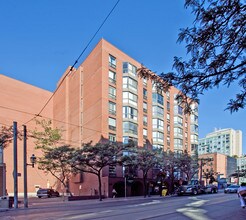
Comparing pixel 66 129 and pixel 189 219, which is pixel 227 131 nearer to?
pixel 66 129

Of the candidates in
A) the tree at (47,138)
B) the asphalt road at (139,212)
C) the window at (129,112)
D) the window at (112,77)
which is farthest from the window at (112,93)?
the asphalt road at (139,212)

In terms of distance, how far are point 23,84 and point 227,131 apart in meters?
68.5

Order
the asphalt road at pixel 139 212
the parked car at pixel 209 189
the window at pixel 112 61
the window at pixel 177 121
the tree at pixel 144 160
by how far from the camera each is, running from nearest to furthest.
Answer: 1. the asphalt road at pixel 139 212
2. the tree at pixel 144 160
3. the parked car at pixel 209 189
4. the window at pixel 112 61
5. the window at pixel 177 121

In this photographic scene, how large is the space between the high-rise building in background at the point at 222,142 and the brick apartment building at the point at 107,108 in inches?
1429

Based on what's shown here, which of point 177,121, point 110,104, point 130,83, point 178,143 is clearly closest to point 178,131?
point 177,121

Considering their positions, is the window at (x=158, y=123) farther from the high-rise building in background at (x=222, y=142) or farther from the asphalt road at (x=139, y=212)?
the asphalt road at (x=139, y=212)

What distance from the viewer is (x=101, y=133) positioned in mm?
47031

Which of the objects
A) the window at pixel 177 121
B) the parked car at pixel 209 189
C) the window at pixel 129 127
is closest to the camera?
the parked car at pixel 209 189

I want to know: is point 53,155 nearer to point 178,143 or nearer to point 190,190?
point 190,190

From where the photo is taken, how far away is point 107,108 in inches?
1905

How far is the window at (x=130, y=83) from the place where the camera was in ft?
172

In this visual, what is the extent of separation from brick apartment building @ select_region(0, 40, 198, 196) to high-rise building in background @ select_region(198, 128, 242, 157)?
3629 cm

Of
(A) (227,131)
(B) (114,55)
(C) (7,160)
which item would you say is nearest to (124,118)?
(B) (114,55)

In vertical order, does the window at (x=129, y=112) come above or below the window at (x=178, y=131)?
above
